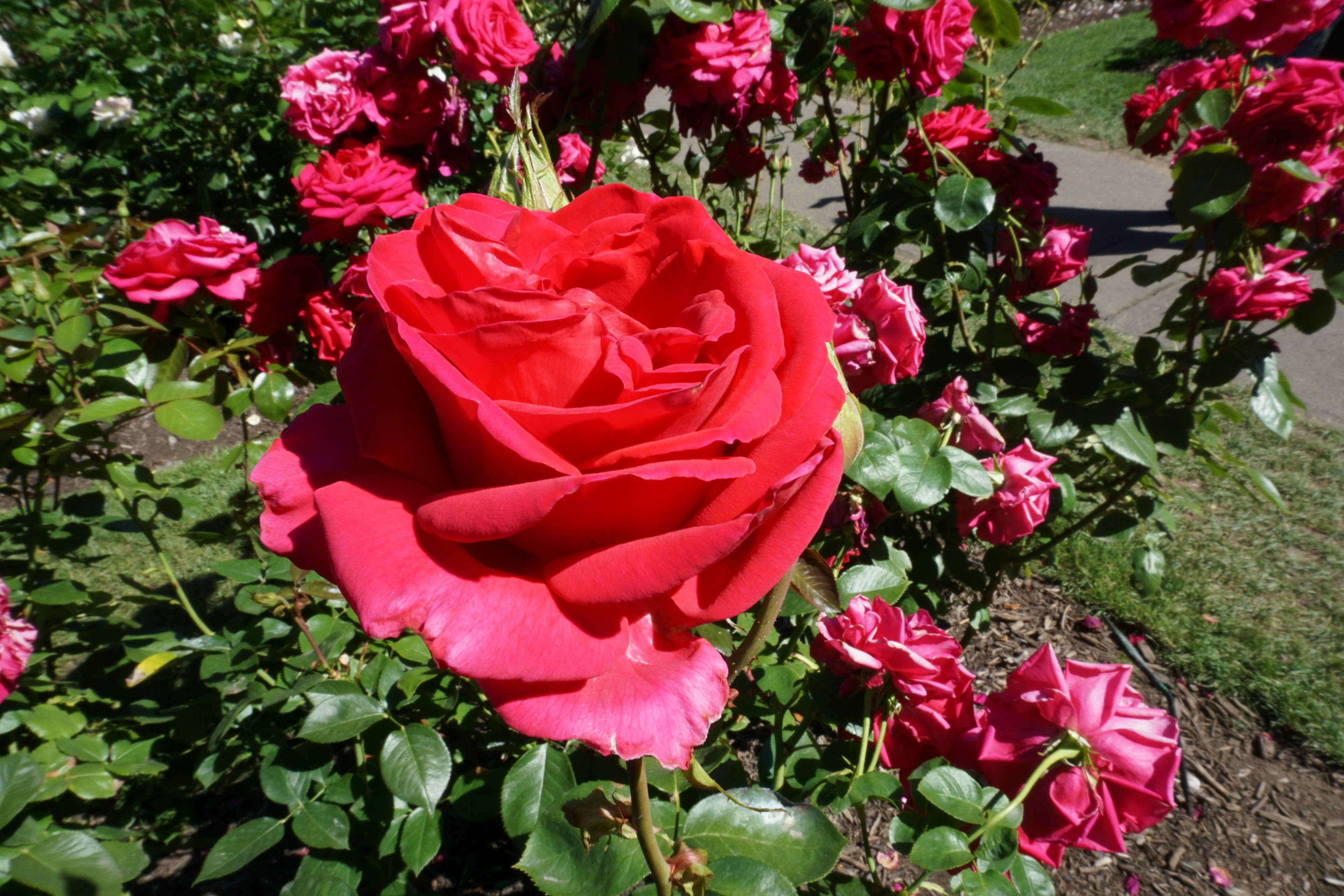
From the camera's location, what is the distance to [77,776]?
118cm

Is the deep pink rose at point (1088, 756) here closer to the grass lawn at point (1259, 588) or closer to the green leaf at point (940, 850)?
the green leaf at point (940, 850)

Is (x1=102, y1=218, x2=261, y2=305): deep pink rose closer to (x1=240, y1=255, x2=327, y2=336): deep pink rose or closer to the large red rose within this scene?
(x1=240, y1=255, x2=327, y2=336): deep pink rose

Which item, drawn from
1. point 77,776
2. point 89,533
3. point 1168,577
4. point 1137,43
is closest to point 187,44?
point 89,533

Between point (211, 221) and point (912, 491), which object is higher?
point (211, 221)

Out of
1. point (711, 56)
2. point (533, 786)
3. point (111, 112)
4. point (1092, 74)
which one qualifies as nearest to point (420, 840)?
point (533, 786)

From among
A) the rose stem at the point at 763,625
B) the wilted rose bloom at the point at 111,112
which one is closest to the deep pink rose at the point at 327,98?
the rose stem at the point at 763,625

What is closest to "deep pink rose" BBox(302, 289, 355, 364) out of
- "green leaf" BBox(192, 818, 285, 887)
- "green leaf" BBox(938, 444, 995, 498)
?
"green leaf" BBox(192, 818, 285, 887)

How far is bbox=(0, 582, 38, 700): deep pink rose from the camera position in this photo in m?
1.15

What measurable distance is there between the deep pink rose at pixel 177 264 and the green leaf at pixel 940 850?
1253mm

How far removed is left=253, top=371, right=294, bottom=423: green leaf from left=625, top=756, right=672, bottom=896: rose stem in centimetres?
95

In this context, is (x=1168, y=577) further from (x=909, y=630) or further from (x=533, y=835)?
(x=533, y=835)

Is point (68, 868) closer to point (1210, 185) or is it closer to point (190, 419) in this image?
point (190, 419)

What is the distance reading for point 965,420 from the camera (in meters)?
1.24

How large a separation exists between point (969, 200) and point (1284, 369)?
3.73 metres
